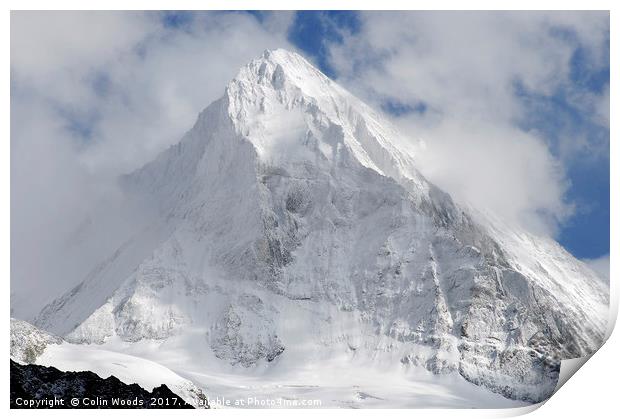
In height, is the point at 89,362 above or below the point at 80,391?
above

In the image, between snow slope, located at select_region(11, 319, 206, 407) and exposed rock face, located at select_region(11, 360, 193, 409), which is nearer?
exposed rock face, located at select_region(11, 360, 193, 409)

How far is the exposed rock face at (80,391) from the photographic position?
131 metres

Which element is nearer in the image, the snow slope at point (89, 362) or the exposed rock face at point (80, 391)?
the exposed rock face at point (80, 391)

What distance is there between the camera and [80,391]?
140m

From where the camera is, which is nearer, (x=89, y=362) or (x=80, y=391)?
(x=80, y=391)

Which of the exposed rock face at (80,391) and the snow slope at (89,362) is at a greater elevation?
the snow slope at (89,362)

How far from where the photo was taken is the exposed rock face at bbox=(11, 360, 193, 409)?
131 meters

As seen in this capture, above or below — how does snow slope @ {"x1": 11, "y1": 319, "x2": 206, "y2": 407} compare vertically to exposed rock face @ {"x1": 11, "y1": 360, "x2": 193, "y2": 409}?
above
